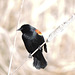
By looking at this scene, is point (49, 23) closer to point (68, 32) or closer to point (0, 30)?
point (68, 32)

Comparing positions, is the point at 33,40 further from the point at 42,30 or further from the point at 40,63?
the point at 42,30

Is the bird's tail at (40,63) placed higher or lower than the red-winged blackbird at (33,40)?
lower

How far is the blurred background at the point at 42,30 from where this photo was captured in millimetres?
4262

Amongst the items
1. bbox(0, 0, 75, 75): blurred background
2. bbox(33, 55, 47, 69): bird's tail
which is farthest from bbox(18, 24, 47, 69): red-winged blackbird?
bbox(0, 0, 75, 75): blurred background

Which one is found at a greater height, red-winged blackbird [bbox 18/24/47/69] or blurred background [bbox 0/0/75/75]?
blurred background [bbox 0/0/75/75]

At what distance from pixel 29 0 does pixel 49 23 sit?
0.53m

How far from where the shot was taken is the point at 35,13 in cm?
429

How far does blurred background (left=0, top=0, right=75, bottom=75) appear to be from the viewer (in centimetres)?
426

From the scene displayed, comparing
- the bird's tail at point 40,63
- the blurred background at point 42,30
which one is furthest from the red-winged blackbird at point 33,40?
the blurred background at point 42,30

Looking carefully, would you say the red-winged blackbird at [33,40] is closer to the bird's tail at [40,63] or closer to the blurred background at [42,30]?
the bird's tail at [40,63]

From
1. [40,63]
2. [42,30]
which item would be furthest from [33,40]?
[42,30]

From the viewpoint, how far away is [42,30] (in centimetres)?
436

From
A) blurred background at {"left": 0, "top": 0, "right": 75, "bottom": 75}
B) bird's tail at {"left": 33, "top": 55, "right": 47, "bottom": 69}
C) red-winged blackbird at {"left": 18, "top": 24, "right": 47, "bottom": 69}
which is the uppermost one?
blurred background at {"left": 0, "top": 0, "right": 75, "bottom": 75}

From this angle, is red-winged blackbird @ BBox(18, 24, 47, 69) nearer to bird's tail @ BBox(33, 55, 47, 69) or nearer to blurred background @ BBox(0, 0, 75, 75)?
bird's tail @ BBox(33, 55, 47, 69)
